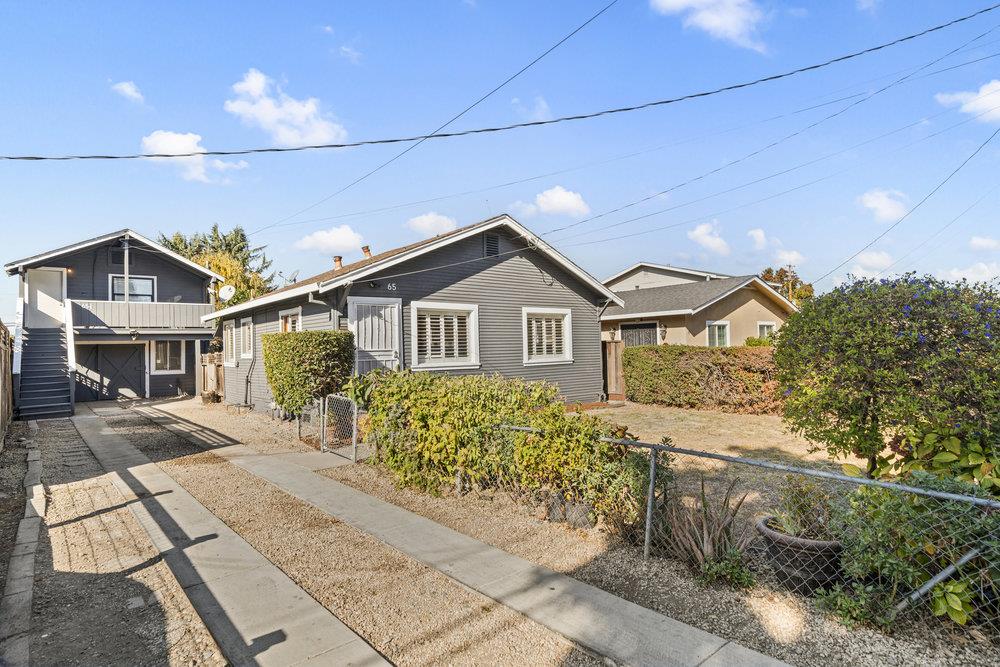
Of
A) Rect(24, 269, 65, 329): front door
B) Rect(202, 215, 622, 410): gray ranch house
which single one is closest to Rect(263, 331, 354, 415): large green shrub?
Rect(202, 215, 622, 410): gray ranch house

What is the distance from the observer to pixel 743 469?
827 cm

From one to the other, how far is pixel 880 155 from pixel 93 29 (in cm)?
1759

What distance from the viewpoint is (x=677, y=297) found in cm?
2195

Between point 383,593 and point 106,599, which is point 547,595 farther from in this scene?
point 106,599

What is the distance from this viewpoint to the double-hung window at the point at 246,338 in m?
17.8

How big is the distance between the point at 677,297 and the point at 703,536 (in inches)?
731

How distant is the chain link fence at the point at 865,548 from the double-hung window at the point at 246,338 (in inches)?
630

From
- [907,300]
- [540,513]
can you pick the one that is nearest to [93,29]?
[540,513]

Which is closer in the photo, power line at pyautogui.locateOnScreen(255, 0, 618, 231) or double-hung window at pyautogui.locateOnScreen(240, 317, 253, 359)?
power line at pyautogui.locateOnScreen(255, 0, 618, 231)

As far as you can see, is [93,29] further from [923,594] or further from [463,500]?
[923,594]

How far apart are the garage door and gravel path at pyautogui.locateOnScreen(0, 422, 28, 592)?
32.1 ft

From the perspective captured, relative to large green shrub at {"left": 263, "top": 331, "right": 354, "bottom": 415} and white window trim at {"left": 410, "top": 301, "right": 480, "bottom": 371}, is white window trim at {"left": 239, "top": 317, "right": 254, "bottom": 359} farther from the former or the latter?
white window trim at {"left": 410, "top": 301, "right": 480, "bottom": 371}

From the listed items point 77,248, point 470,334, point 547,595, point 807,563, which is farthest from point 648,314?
point 77,248

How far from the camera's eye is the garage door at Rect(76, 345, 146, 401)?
70.3 ft
